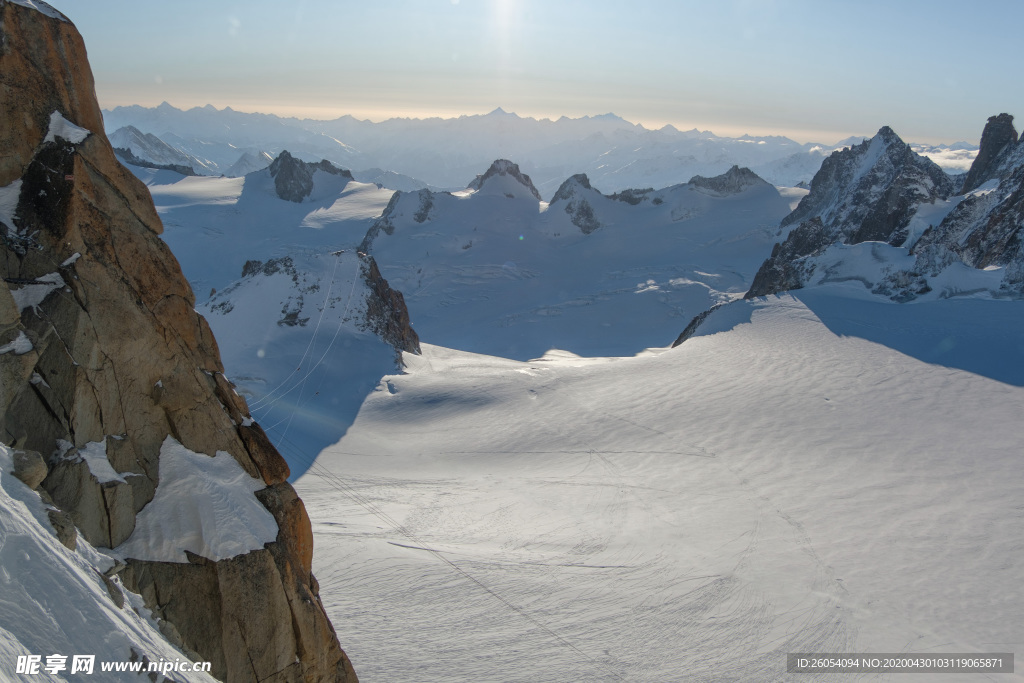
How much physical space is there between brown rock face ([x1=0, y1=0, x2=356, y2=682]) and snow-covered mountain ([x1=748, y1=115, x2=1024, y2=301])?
2932 centimetres

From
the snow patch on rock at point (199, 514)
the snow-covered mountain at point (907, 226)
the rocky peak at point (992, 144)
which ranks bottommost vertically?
the snow patch on rock at point (199, 514)

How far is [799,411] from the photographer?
1936cm

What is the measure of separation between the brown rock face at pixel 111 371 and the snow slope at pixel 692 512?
12.0ft

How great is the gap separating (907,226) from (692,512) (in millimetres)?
42027

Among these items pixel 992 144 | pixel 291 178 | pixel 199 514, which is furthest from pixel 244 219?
pixel 199 514

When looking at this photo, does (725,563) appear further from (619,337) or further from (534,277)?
(534,277)

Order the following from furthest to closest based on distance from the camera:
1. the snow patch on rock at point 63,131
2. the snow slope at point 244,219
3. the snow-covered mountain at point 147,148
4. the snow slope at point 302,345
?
the snow-covered mountain at point 147,148
the snow slope at point 244,219
the snow slope at point 302,345
the snow patch on rock at point 63,131

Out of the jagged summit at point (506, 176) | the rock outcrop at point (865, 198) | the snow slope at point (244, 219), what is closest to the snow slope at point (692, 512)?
the rock outcrop at point (865, 198)

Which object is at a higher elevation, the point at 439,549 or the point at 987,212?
the point at 987,212

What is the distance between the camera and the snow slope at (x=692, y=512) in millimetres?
10227

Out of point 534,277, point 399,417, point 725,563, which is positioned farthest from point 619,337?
point 725,563

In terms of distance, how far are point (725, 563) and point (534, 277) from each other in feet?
179

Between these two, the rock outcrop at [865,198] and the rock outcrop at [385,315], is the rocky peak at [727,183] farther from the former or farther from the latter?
the rock outcrop at [385,315]

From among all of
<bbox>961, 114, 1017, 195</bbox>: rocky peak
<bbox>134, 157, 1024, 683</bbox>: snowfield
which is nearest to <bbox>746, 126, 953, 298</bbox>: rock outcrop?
<bbox>961, 114, 1017, 195</bbox>: rocky peak
